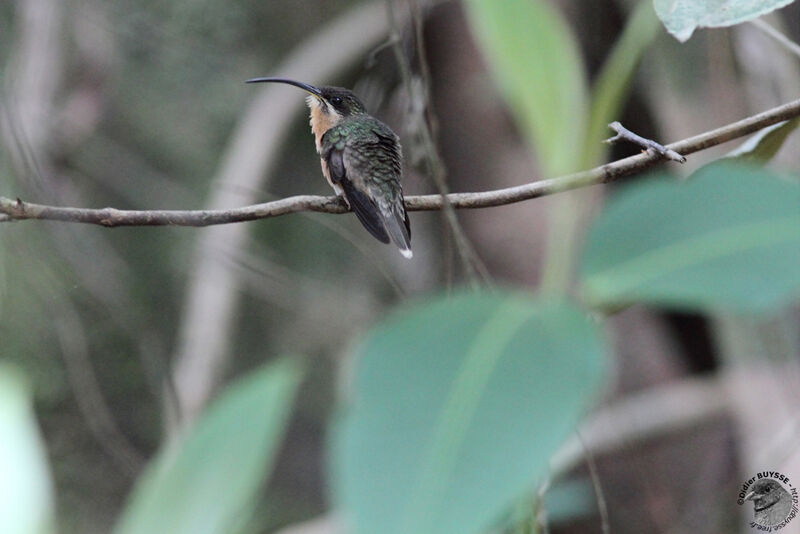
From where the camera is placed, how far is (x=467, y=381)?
0.33 meters

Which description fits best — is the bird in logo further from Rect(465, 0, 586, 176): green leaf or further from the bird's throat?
Rect(465, 0, 586, 176): green leaf

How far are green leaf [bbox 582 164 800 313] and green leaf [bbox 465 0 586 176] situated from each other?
6cm

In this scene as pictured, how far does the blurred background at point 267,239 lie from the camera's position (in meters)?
2.94

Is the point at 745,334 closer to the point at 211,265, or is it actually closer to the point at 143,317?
the point at 211,265

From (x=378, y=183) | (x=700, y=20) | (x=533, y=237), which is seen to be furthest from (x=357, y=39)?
(x=700, y=20)

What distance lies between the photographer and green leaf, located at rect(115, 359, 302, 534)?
382mm

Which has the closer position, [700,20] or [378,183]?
[700,20]

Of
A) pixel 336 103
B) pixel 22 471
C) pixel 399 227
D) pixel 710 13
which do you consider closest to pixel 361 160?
pixel 399 227

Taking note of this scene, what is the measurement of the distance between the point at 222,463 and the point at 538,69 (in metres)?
0.23

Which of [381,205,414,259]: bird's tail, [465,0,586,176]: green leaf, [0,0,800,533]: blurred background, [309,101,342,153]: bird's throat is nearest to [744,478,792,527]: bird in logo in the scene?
[381,205,414,259]: bird's tail

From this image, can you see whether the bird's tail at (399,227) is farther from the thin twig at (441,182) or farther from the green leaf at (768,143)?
the green leaf at (768,143)

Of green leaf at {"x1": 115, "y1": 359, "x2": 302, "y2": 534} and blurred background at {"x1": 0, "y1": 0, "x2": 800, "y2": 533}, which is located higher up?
blurred background at {"x1": 0, "y1": 0, "x2": 800, "y2": 533}

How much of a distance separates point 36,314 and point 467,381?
3053 millimetres

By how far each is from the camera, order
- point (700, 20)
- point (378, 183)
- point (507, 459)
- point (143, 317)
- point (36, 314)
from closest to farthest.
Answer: point (507, 459) < point (700, 20) < point (378, 183) < point (36, 314) < point (143, 317)
